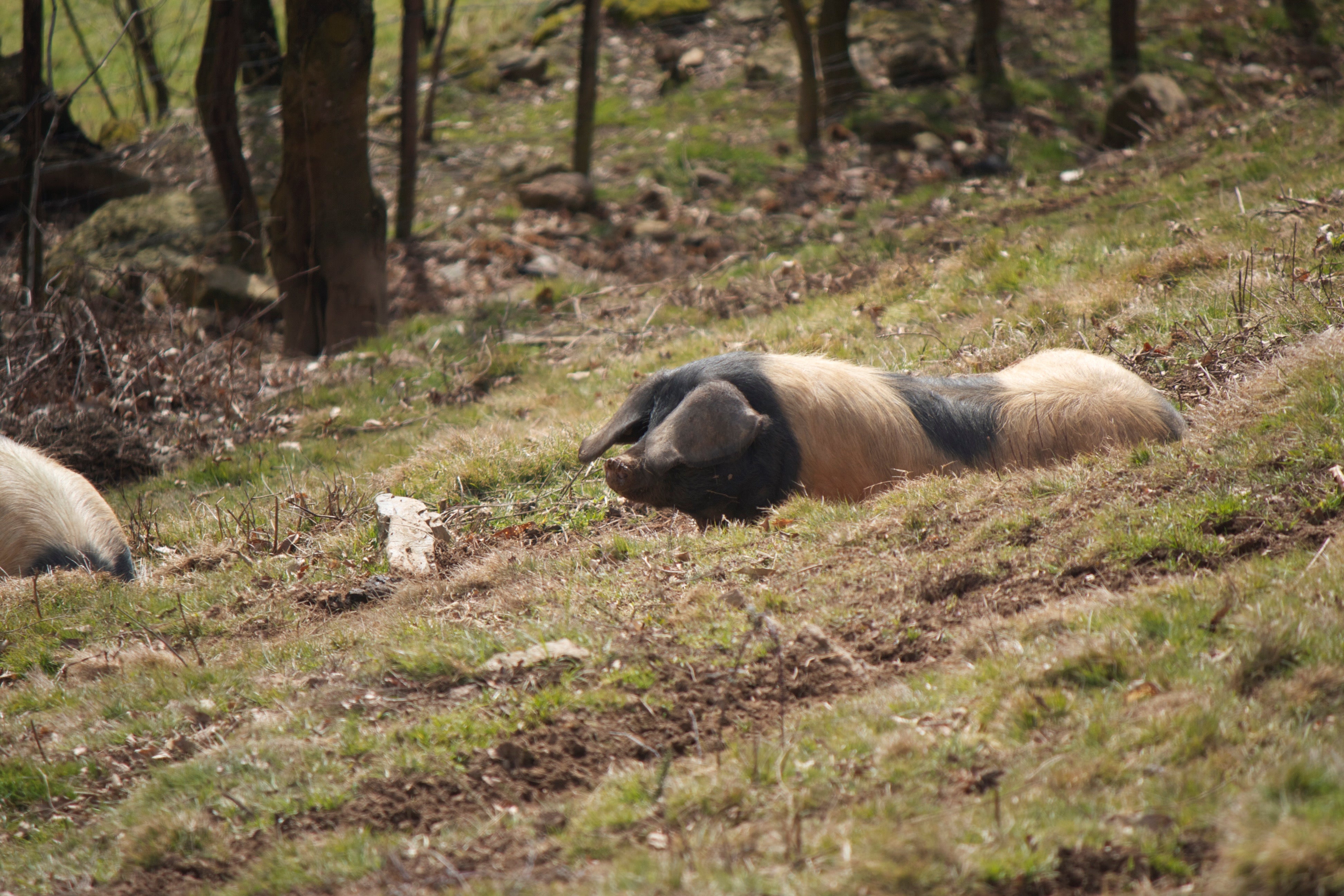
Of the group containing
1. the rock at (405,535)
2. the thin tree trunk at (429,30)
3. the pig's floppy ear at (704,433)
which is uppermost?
the thin tree trunk at (429,30)

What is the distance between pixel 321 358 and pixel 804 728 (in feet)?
26.9

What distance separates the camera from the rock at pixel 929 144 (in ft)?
45.0

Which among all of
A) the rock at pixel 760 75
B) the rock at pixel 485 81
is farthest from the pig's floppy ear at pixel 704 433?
the rock at pixel 485 81

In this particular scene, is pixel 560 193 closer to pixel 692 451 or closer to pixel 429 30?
pixel 692 451

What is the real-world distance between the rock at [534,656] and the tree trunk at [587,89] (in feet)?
35.3

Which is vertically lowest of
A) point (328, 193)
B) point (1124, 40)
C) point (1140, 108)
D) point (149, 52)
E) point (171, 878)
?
point (171, 878)

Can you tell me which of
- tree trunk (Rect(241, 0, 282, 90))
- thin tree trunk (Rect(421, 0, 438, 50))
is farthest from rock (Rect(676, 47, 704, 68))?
thin tree trunk (Rect(421, 0, 438, 50))

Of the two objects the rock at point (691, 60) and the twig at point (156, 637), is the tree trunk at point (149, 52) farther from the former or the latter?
the twig at point (156, 637)

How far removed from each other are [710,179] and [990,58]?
5.18 metres

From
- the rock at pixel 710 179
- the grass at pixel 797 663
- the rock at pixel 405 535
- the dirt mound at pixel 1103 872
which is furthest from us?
the rock at pixel 710 179

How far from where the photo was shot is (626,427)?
17.4 feet

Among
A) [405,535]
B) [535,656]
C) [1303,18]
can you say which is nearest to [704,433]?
[535,656]

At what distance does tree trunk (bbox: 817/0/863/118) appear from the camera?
15047mm

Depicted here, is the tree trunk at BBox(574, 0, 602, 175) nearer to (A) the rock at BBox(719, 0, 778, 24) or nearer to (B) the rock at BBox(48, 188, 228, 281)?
(B) the rock at BBox(48, 188, 228, 281)
